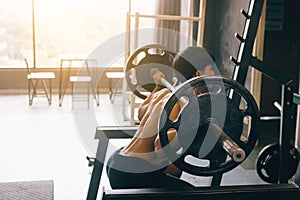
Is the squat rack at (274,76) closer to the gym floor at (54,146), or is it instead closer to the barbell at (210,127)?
the barbell at (210,127)

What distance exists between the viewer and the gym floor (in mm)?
3375

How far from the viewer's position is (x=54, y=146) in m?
4.23

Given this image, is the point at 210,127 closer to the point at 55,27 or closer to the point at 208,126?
the point at 208,126

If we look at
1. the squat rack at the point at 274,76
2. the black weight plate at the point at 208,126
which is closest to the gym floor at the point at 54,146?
the squat rack at the point at 274,76

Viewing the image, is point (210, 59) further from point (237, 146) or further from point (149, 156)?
point (237, 146)

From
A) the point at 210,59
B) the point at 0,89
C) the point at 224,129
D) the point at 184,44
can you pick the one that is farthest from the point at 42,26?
the point at 224,129

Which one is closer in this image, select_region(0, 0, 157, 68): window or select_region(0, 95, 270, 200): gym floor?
select_region(0, 95, 270, 200): gym floor

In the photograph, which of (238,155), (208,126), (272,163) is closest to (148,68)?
(272,163)

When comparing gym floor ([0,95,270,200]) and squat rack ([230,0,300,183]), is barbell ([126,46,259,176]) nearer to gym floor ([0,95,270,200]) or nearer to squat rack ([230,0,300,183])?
squat rack ([230,0,300,183])

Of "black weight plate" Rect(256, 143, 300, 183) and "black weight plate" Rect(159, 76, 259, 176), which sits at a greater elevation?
"black weight plate" Rect(159, 76, 259, 176)

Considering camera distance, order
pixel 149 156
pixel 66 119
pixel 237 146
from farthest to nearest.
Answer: pixel 66 119 → pixel 149 156 → pixel 237 146

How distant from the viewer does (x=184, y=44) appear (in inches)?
214

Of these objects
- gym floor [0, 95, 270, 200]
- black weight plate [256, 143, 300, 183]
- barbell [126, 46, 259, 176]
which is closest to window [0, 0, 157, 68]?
gym floor [0, 95, 270, 200]

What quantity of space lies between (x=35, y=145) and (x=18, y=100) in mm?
2453
